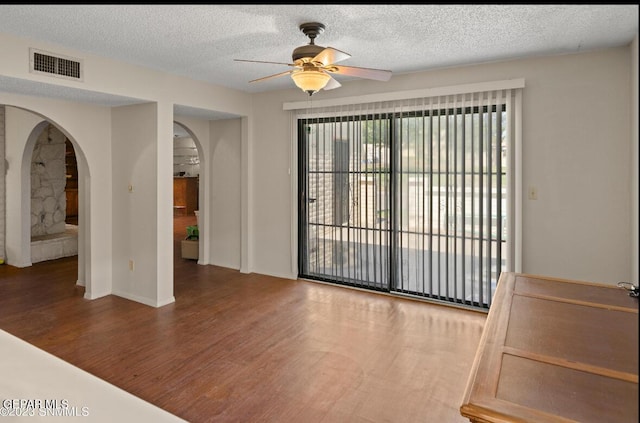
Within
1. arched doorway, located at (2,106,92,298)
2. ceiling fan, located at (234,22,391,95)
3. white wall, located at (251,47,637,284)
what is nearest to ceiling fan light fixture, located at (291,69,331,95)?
ceiling fan, located at (234,22,391,95)

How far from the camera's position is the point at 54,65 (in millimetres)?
3297

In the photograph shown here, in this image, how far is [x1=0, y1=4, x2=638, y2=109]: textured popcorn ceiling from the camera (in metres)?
2.62

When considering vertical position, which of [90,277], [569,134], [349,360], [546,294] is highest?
[569,134]

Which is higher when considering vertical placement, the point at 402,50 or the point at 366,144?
the point at 402,50

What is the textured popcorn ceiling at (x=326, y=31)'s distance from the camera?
262 cm

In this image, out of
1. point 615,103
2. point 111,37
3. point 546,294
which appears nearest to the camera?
point 546,294

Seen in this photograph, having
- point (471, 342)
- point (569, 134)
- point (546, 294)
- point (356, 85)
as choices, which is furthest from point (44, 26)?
point (569, 134)

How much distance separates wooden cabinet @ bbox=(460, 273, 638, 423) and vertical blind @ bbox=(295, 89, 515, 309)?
1920mm

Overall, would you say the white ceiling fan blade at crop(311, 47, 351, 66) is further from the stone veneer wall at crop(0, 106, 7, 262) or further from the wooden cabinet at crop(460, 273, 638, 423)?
the stone veneer wall at crop(0, 106, 7, 262)

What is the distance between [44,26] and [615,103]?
4.39 meters

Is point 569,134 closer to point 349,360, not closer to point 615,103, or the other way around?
point 615,103

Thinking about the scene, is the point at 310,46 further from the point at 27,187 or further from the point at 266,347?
the point at 27,187

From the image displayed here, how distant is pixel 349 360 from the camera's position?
301cm

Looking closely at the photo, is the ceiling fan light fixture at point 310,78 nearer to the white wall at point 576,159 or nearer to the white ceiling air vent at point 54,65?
the white wall at point 576,159
